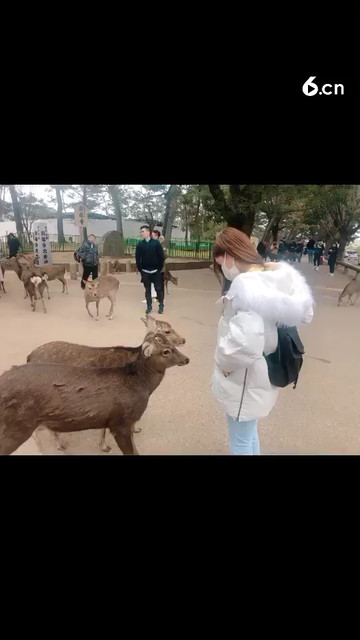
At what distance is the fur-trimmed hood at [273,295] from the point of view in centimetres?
158

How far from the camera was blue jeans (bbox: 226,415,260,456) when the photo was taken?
1842 millimetres

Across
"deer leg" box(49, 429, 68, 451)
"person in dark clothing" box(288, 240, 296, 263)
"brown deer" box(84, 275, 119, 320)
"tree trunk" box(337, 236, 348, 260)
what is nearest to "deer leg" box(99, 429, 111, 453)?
"deer leg" box(49, 429, 68, 451)

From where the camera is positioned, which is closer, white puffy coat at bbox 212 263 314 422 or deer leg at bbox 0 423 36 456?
white puffy coat at bbox 212 263 314 422

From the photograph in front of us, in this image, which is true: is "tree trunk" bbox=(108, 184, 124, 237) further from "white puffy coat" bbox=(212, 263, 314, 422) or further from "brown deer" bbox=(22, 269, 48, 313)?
"white puffy coat" bbox=(212, 263, 314, 422)

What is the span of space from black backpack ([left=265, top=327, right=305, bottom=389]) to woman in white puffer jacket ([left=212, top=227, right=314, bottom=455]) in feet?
0.09

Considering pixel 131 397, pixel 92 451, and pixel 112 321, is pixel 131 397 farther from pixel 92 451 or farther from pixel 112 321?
pixel 112 321

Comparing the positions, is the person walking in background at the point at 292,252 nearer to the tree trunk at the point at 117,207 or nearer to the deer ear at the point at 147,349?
the tree trunk at the point at 117,207

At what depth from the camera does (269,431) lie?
263 cm

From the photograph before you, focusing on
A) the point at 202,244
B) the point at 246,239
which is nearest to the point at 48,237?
the point at 202,244

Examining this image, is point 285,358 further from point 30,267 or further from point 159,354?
point 30,267

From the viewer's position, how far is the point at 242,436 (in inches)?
73.2

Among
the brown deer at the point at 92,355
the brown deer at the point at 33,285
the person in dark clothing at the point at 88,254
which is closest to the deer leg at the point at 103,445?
the brown deer at the point at 92,355

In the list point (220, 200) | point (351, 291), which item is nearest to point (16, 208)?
point (220, 200)

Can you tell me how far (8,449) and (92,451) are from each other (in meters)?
0.61
